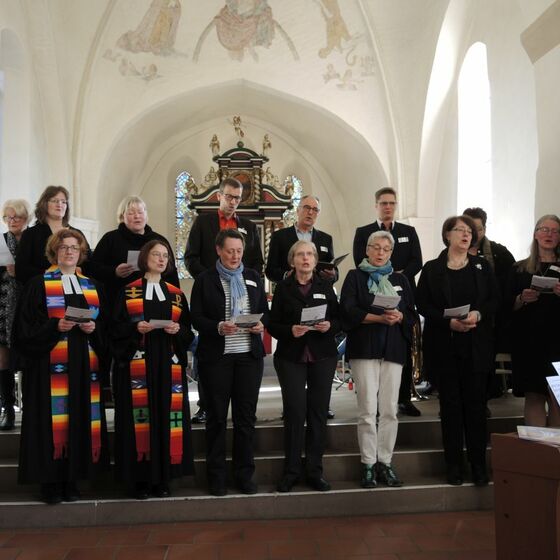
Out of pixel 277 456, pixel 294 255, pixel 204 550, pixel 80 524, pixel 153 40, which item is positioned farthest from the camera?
pixel 153 40

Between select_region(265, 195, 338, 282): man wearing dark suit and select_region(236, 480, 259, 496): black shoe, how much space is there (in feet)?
5.28

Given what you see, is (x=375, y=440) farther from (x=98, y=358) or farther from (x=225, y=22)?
(x=225, y=22)

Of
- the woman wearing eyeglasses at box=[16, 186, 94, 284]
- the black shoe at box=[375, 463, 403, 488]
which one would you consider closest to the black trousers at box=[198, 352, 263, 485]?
the black shoe at box=[375, 463, 403, 488]

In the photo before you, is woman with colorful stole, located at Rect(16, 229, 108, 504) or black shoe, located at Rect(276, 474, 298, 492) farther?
black shoe, located at Rect(276, 474, 298, 492)

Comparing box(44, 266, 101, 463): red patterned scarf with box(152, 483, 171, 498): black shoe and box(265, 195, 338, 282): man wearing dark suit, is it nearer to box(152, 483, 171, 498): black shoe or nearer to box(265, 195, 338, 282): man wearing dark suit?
box(152, 483, 171, 498): black shoe

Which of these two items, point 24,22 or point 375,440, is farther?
point 24,22

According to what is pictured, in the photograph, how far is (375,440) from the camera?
455 cm

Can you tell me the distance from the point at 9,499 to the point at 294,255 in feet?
8.24

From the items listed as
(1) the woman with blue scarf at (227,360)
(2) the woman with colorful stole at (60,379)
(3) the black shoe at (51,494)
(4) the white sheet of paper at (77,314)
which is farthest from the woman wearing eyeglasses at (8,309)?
(1) the woman with blue scarf at (227,360)

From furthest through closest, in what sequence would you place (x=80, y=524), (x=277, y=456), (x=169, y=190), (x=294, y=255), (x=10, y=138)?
(x=169, y=190)
(x=10, y=138)
(x=277, y=456)
(x=294, y=255)
(x=80, y=524)

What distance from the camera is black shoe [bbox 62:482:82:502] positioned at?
14.4 feet

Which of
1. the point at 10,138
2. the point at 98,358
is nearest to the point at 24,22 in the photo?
the point at 10,138

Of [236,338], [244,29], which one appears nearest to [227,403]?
[236,338]

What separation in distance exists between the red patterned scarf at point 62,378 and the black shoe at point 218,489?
781mm
